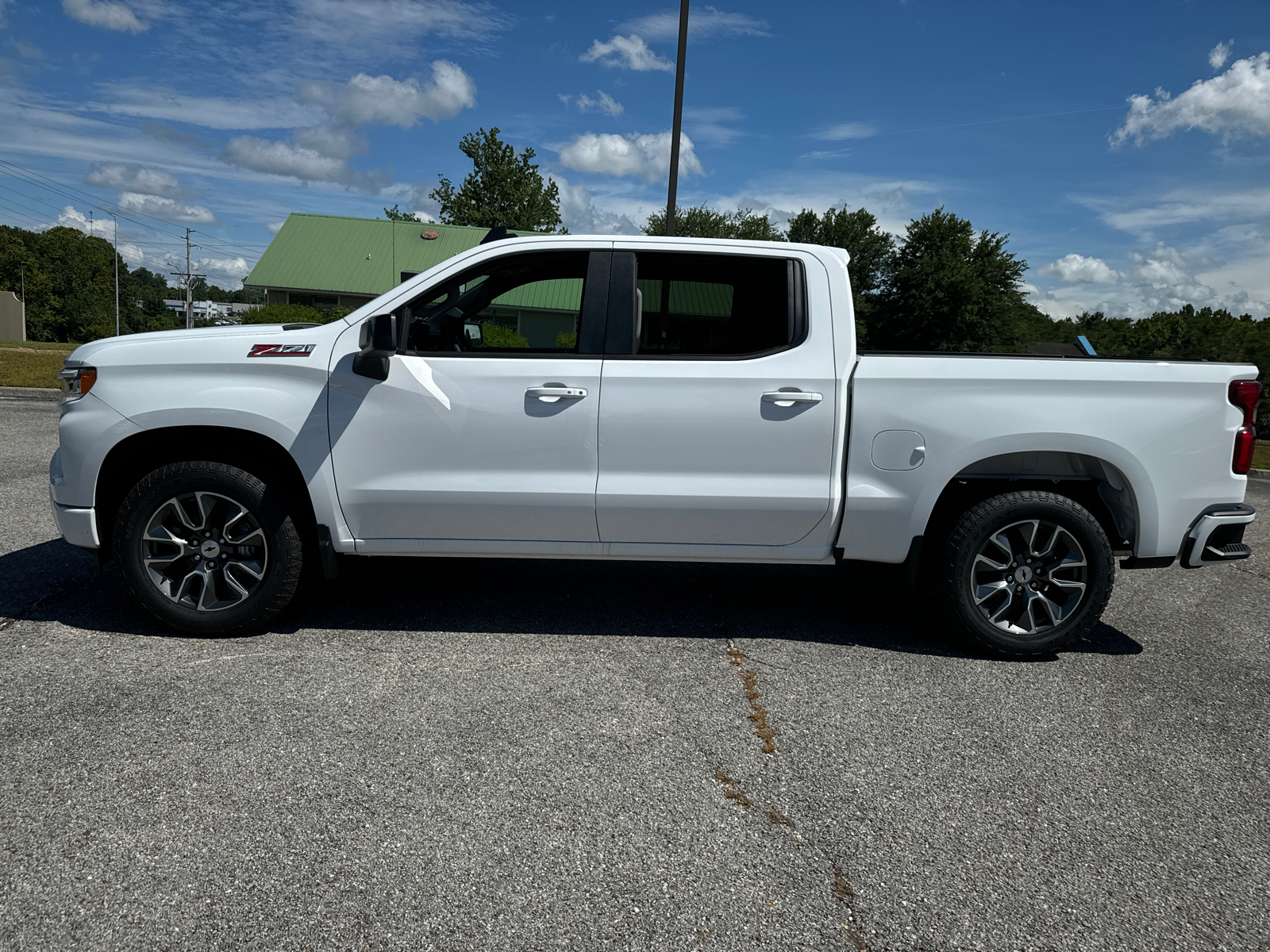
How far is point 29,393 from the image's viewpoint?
16.0m

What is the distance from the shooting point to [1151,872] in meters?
2.67

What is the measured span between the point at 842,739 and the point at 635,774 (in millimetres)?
913

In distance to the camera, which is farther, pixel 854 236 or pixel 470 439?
pixel 854 236

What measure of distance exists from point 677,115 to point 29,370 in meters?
16.7

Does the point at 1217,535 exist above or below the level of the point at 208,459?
below

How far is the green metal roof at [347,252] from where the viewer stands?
4397 cm

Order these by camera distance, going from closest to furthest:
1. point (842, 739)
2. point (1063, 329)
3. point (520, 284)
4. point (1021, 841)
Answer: point (1021, 841) → point (842, 739) → point (520, 284) → point (1063, 329)

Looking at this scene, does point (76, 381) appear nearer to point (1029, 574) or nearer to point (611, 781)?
point (611, 781)

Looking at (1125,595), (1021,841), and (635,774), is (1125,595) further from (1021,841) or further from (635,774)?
(635,774)

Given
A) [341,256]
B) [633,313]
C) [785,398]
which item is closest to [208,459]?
[633,313]

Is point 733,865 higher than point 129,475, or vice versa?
point 129,475

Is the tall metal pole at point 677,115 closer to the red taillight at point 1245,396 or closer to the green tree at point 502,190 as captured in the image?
the red taillight at point 1245,396

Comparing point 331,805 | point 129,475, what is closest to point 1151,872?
point 331,805

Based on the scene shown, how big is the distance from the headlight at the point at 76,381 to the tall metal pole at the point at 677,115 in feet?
29.4
